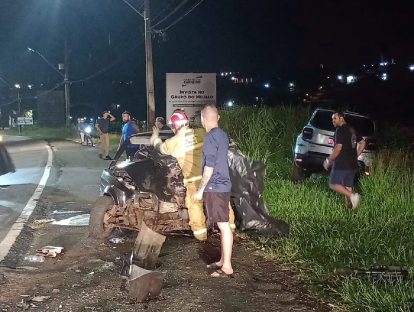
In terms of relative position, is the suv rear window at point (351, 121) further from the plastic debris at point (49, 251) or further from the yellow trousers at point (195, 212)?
the plastic debris at point (49, 251)

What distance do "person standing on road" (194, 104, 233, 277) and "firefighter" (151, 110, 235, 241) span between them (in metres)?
0.84

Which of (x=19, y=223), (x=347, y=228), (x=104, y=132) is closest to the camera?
(x=347, y=228)

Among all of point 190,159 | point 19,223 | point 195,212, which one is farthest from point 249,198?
point 19,223

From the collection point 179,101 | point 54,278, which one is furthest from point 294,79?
point 54,278

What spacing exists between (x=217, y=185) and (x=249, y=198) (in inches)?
51.3

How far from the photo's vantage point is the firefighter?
6375 millimetres

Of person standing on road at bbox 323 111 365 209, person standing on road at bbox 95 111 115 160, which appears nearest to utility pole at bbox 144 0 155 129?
person standing on road at bbox 95 111 115 160

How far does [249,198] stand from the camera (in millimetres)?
6695

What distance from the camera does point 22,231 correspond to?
25.6ft

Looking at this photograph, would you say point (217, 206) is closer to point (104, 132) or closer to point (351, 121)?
point (351, 121)

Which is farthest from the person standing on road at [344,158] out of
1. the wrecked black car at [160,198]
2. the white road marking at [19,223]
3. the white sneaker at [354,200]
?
the white road marking at [19,223]

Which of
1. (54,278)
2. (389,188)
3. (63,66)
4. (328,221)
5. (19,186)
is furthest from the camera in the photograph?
(63,66)

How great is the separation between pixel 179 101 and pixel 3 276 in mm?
9965

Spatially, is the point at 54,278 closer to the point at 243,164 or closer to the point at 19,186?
the point at 243,164
